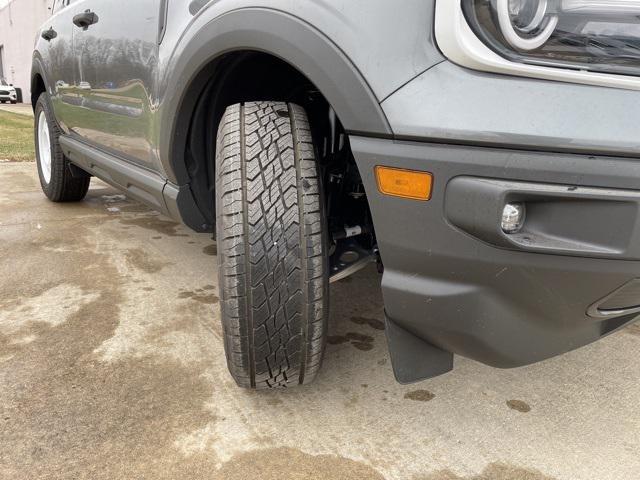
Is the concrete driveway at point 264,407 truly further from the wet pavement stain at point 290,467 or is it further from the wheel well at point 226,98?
the wheel well at point 226,98

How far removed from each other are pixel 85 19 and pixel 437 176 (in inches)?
86.8

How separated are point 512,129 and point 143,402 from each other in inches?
50.7

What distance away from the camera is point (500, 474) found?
4.53ft

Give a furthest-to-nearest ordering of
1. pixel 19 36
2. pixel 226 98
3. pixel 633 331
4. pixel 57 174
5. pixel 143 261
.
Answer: pixel 19 36
pixel 57 174
pixel 143 261
pixel 633 331
pixel 226 98

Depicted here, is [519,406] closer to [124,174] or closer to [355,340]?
[355,340]

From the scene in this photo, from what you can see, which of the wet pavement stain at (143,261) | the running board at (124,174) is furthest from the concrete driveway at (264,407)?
the running board at (124,174)

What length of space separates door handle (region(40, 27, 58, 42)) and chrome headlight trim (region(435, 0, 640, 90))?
9.81ft

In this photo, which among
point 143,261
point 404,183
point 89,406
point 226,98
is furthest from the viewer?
point 143,261

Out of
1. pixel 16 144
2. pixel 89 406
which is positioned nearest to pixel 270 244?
pixel 89 406

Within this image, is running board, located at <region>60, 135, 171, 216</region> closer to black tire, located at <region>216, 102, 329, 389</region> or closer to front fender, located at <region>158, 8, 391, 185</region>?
front fender, located at <region>158, 8, 391, 185</region>

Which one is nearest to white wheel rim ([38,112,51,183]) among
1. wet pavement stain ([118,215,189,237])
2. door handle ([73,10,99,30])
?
wet pavement stain ([118,215,189,237])

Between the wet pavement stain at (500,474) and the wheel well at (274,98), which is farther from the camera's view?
the wheel well at (274,98)

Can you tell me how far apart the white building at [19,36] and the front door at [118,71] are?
25444mm

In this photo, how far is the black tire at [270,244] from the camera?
1.39 metres
